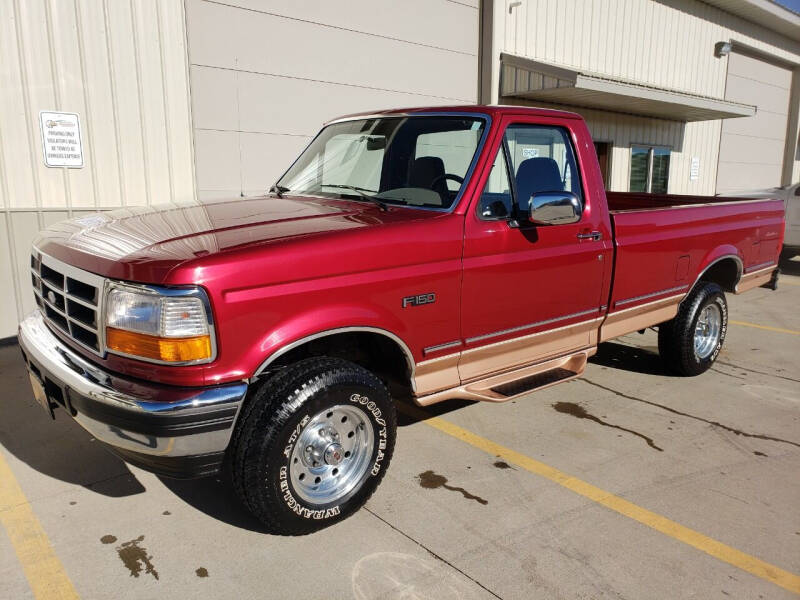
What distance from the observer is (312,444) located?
118 inches

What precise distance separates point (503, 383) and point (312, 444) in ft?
4.50

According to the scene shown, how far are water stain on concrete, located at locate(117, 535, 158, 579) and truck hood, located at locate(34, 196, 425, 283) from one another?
4.35ft

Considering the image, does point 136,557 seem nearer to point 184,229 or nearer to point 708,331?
point 184,229

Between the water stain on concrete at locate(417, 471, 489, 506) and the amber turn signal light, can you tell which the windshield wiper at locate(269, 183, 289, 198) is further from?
the water stain on concrete at locate(417, 471, 489, 506)

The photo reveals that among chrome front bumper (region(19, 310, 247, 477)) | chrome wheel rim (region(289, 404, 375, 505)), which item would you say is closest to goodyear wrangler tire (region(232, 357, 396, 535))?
chrome wheel rim (region(289, 404, 375, 505))

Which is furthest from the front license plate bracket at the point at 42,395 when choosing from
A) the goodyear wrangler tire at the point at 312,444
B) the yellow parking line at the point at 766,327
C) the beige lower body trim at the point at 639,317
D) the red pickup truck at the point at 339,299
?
the yellow parking line at the point at 766,327

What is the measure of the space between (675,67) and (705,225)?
1272cm

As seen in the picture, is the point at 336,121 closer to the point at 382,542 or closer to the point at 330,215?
the point at 330,215

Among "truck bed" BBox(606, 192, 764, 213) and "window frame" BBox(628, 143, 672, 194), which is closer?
"truck bed" BBox(606, 192, 764, 213)

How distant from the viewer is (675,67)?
15805 millimetres

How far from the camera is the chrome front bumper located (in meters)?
2.53

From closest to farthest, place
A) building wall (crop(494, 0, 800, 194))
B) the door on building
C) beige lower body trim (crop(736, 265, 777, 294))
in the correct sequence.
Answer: beige lower body trim (crop(736, 265, 777, 294)), building wall (crop(494, 0, 800, 194)), the door on building

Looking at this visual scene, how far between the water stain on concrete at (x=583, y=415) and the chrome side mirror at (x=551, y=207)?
1.67 meters

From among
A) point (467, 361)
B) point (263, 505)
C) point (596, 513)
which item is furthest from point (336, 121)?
point (596, 513)
